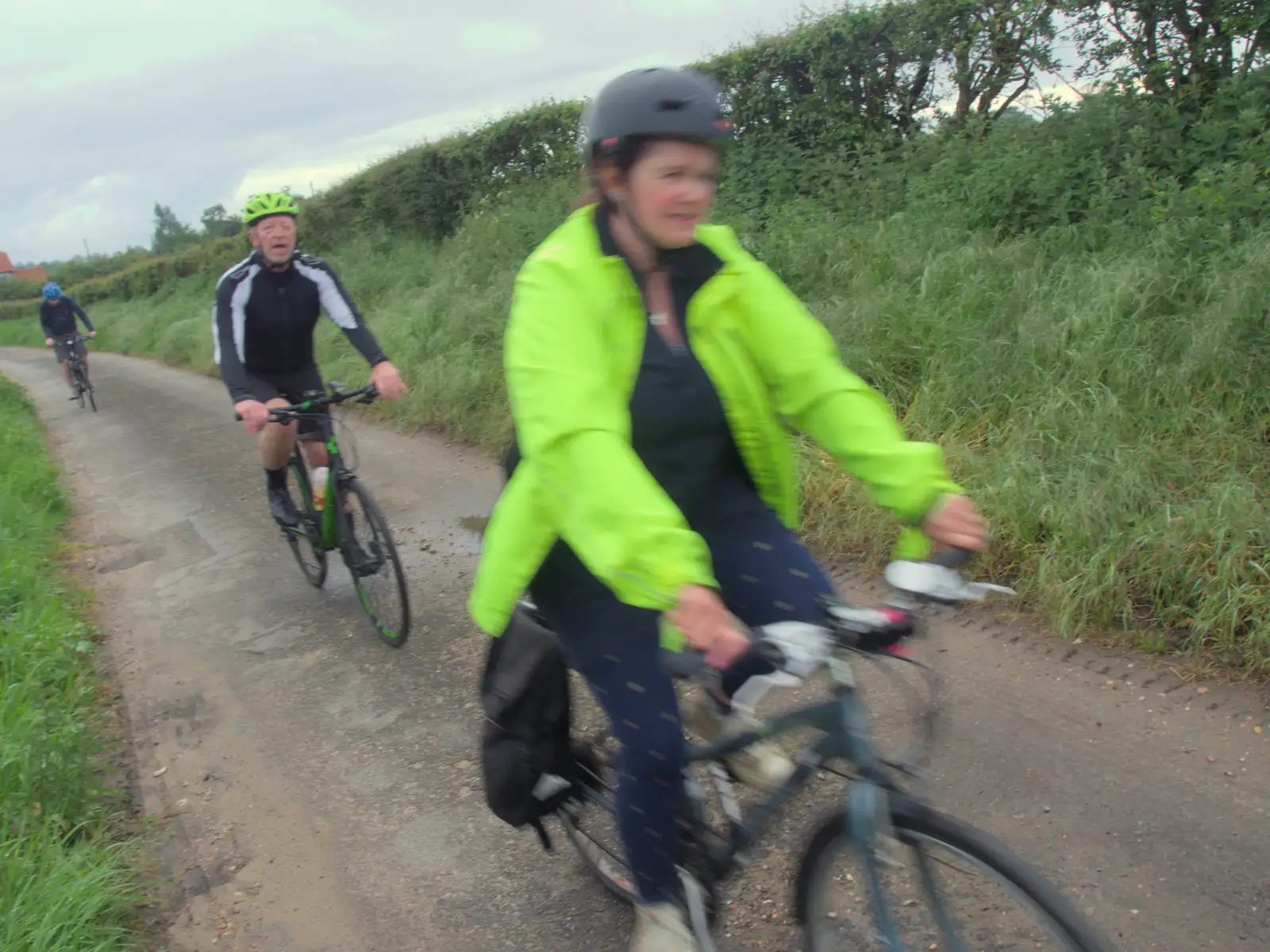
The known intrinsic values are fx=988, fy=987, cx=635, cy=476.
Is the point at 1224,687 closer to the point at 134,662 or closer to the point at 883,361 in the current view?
the point at 883,361

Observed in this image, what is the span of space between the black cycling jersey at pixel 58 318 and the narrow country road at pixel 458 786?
460 inches

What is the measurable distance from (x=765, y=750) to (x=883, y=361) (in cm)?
419

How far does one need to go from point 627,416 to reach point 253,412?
3.20 meters

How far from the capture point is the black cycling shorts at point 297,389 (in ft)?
16.8

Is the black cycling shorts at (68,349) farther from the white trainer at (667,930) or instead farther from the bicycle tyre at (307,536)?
the white trainer at (667,930)

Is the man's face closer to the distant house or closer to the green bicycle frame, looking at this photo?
the green bicycle frame

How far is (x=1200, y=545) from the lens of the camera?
152 inches

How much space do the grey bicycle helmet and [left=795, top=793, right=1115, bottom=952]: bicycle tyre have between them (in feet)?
4.30

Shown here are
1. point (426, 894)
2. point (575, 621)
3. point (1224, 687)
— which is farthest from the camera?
point (1224, 687)

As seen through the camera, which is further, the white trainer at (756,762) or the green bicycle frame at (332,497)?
the green bicycle frame at (332,497)

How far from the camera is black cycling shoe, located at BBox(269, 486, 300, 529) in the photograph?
5594 mm

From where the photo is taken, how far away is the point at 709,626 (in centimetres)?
162

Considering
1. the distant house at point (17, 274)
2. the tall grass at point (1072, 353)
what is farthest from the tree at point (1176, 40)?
the distant house at point (17, 274)

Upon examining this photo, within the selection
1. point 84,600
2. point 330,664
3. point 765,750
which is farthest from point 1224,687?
point 84,600
